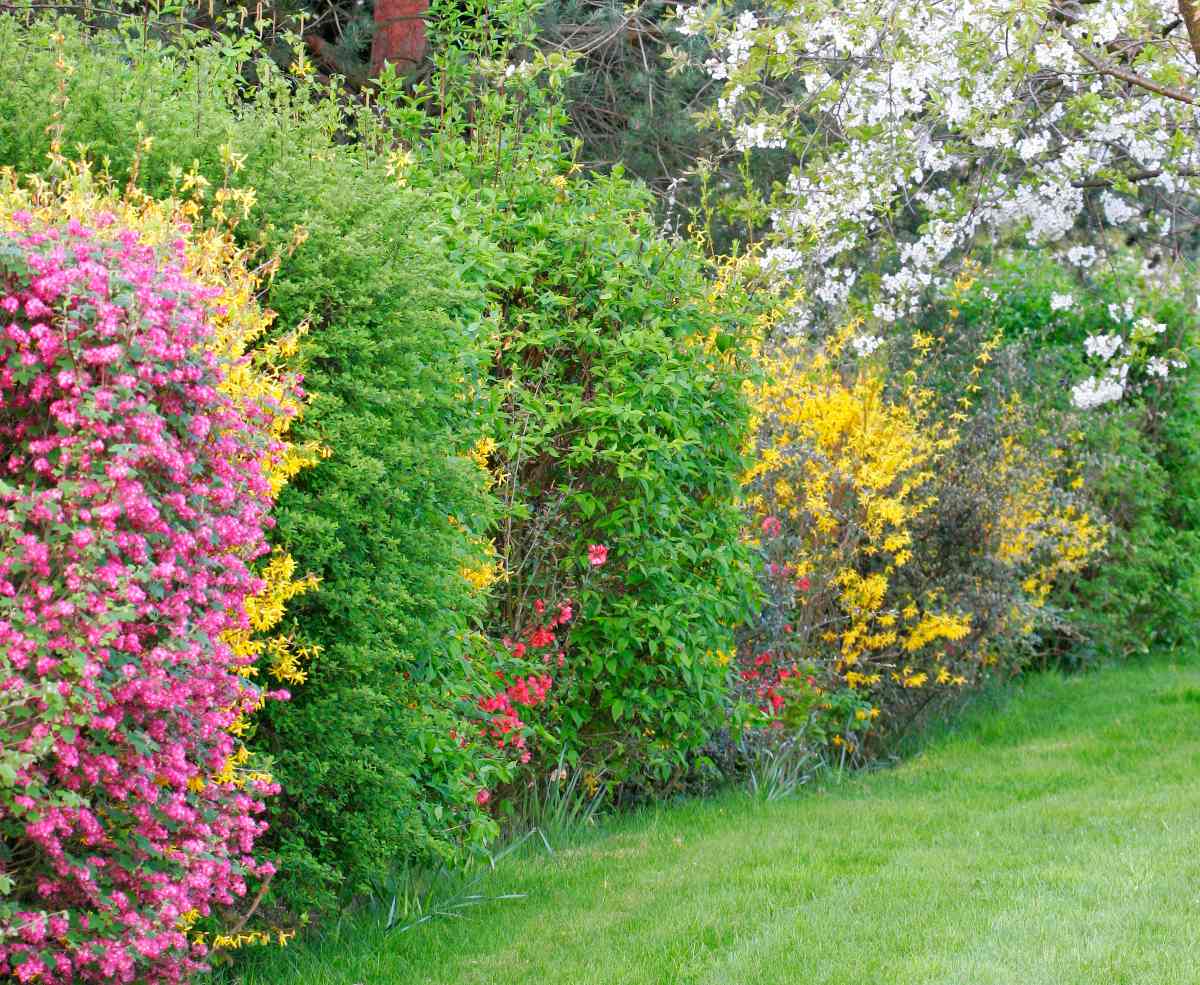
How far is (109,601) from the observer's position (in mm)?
2953

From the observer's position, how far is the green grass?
4.39m

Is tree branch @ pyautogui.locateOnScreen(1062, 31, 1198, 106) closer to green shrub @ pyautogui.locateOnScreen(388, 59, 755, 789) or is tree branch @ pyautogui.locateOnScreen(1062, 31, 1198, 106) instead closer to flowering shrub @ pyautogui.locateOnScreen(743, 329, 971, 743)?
green shrub @ pyautogui.locateOnScreen(388, 59, 755, 789)

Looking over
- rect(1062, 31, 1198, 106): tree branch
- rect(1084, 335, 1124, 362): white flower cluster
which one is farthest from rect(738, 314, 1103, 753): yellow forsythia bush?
rect(1062, 31, 1198, 106): tree branch

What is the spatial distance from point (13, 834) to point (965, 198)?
6293mm

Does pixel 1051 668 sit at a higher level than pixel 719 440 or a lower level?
lower

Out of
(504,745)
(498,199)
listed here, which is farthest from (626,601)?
(498,199)

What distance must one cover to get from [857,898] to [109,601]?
3098 millimetres

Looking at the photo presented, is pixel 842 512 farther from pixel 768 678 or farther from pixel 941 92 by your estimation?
pixel 941 92

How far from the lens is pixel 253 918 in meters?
4.25

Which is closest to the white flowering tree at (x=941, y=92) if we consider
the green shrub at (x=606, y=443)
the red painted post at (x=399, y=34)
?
the green shrub at (x=606, y=443)

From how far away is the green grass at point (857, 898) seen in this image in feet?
14.4

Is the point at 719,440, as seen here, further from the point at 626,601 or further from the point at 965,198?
the point at 965,198

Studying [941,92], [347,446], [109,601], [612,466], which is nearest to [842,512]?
[612,466]

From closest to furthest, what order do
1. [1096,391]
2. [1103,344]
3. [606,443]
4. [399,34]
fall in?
1. [606,443]
2. [1103,344]
3. [1096,391]
4. [399,34]
